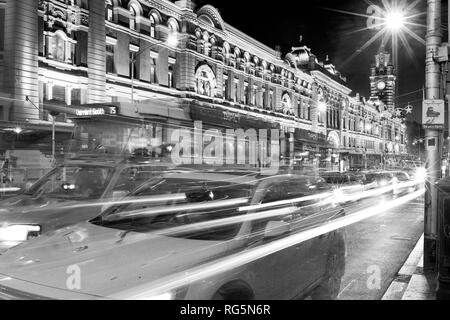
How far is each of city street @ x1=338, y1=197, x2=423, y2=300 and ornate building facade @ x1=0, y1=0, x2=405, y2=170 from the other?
7.32 meters

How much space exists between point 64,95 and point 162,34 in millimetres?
10911

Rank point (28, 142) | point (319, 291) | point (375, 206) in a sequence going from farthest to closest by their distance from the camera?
1. point (28, 142)
2. point (375, 206)
3. point (319, 291)

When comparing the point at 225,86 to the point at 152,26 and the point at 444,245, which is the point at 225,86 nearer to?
the point at 152,26

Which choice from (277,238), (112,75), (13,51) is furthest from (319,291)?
(112,75)

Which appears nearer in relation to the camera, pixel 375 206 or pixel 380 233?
pixel 380 233

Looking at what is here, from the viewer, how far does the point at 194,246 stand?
14.1 ft

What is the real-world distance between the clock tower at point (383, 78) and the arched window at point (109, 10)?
13493 centimetres

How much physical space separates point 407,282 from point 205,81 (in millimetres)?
35308

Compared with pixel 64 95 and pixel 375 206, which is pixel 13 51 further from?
pixel 375 206

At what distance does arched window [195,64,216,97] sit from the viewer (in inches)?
1531

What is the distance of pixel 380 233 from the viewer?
11.6 m

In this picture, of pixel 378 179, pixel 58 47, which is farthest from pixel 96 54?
pixel 378 179

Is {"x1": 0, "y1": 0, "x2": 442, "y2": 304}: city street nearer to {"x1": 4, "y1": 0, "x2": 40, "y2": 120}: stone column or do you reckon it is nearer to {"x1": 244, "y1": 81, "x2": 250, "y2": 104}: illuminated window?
{"x1": 4, "y1": 0, "x2": 40, "y2": 120}: stone column

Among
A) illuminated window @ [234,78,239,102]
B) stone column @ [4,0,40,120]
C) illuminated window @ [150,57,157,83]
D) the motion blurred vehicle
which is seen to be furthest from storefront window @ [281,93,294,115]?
the motion blurred vehicle
